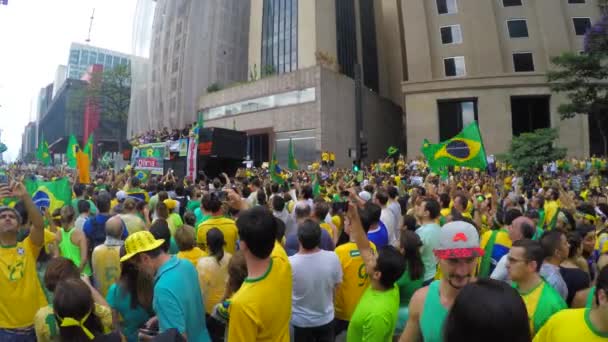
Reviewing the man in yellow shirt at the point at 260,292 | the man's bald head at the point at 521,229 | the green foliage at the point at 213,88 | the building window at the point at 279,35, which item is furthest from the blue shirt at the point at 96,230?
the green foliage at the point at 213,88

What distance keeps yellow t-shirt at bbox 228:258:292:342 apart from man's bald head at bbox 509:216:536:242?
2.91m

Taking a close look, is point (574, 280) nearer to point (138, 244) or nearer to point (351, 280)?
point (351, 280)

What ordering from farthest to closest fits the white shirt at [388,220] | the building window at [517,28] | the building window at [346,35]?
the building window at [346,35] < the building window at [517,28] < the white shirt at [388,220]

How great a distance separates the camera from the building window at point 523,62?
35750 mm

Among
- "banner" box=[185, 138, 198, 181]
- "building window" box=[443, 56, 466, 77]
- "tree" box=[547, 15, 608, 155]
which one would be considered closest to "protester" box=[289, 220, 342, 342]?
"banner" box=[185, 138, 198, 181]

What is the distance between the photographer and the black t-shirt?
3.64 metres

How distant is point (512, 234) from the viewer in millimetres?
4387

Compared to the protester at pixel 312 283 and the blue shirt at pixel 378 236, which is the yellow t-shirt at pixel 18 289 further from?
the blue shirt at pixel 378 236

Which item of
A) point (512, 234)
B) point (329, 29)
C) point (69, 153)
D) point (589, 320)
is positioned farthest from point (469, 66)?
point (589, 320)

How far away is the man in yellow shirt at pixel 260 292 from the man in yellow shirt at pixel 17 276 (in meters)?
2.28

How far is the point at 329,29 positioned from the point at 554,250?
1611 inches

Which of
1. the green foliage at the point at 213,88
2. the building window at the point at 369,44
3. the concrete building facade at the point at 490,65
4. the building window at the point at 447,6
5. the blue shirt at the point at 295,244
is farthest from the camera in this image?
the building window at the point at 369,44

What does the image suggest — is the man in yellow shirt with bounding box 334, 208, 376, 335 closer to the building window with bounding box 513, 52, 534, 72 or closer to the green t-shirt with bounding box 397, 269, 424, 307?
the green t-shirt with bounding box 397, 269, 424, 307

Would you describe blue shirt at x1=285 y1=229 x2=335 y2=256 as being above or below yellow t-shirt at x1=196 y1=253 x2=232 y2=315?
above
